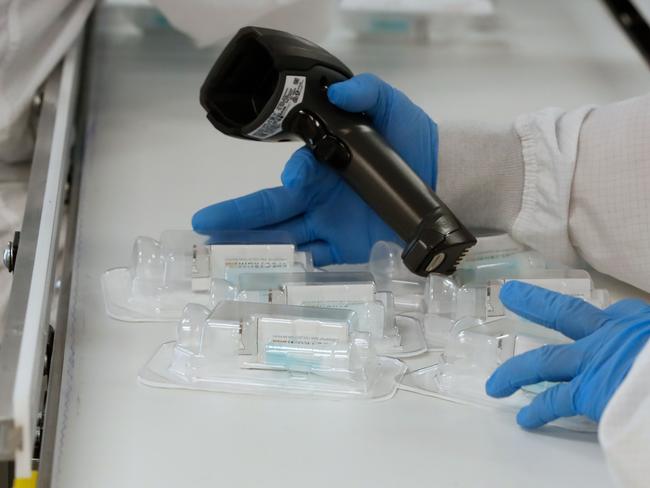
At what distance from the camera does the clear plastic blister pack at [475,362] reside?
875mm

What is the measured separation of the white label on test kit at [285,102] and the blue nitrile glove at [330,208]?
0.16ft

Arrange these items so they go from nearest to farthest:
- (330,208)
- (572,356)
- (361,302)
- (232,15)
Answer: (572,356) < (361,302) < (330,208) < (232,15)

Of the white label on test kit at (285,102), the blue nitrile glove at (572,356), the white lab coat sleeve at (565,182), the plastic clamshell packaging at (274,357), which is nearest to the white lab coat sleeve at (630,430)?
the blue nitrile glove at (572,356)

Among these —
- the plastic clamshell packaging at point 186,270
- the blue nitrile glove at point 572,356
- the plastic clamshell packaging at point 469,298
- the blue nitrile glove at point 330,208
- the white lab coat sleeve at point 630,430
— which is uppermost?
the blue nitrile glove at point 330,208

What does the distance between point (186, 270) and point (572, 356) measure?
1.47 ft

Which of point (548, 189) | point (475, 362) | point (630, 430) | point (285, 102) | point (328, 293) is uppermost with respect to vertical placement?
point (285, 102)

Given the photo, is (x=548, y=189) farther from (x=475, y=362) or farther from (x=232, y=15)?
(x=232, y=15)

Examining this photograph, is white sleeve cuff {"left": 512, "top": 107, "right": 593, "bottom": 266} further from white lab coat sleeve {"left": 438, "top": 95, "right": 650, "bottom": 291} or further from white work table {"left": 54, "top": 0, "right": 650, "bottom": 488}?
white work table {"left": 54, "top": 0, "right": 650, "bottom": 488}

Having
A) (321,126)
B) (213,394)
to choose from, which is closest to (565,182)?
(321,126)

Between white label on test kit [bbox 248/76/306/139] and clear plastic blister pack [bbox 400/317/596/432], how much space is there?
0.32 m

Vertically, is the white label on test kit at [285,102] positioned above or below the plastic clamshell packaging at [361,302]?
above

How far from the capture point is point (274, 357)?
0.88 metres

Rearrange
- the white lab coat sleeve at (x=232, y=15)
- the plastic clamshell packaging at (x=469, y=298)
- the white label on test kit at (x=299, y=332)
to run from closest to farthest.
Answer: the white label on test kit at (x=299, y=332)
the plastic clamshell packaging at (x=469, y=298)
the white lab coat sleeve at (x=232, y=15)

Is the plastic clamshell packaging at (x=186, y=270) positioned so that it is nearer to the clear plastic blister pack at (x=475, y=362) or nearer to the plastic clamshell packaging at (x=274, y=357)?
the plastic clamshell packaging at (x=274, y=357)
